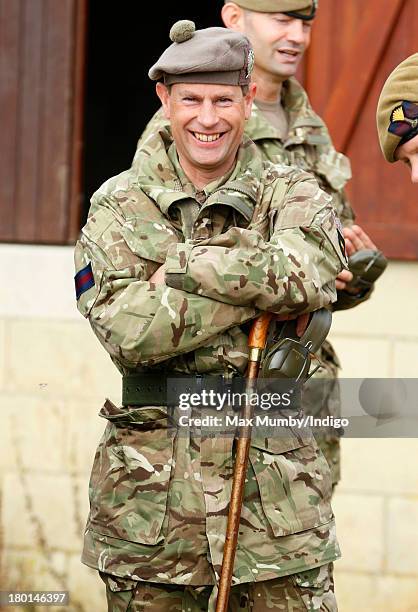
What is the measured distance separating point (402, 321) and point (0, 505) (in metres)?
1.77

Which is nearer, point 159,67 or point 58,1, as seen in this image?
point 159,67

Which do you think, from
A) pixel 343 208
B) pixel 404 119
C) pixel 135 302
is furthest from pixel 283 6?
pixel 135 302

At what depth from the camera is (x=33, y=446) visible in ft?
17.4

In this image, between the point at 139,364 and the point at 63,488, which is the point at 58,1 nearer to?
the point at 63,488

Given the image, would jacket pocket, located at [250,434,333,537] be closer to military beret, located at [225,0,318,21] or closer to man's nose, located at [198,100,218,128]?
man's nose, located at [198,100,218,128]

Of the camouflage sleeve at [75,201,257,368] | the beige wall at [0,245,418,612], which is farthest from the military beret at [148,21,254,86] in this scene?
the beige wall at [0,245,418,612]

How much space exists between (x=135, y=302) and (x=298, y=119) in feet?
4.06

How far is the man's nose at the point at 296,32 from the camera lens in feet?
12.9

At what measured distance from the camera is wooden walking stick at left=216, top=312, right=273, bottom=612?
2.87 m

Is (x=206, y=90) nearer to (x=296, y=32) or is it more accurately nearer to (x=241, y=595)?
(x=296, y=32)

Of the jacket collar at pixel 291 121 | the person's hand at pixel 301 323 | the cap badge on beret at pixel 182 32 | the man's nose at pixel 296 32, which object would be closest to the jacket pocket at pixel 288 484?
the person's hand at pixel 301 323

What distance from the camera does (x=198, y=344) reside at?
2893 millimetres

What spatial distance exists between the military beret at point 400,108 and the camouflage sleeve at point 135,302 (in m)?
0.57

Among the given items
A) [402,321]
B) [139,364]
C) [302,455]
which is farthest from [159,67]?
[402,321]
